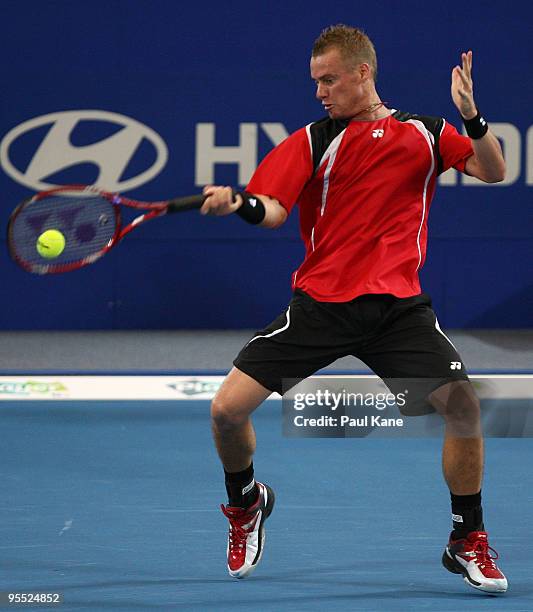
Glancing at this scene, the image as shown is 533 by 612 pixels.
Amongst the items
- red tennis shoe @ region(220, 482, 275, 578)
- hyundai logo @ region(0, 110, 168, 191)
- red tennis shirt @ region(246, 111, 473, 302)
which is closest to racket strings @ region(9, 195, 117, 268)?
red tennis shirt @ region(246, 111, 473, 302)

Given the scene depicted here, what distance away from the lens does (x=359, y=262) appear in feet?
12.6

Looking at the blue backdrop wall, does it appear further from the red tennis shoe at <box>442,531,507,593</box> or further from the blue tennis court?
the red tennis shoe at <box>442,531,507,593</box>

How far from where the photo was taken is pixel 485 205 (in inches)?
337

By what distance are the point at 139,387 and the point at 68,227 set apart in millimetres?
2783

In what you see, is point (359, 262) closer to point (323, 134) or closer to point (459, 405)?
point (323, 134)

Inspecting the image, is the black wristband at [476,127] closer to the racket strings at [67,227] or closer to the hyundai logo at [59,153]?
the racket strings at [67,227]

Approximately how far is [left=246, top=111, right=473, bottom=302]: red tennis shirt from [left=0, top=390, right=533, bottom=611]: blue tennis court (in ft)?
2.91

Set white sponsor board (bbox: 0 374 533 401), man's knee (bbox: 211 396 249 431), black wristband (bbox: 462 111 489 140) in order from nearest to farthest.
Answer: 1. black wristband (bbox: 462 111 489 140)
2. man's knee (bbox: 211 396 249 431)
3. white sponsor board (bbox: 0 374 533 401)

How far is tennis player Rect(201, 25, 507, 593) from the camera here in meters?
3.77

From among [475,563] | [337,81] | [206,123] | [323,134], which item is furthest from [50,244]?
[206,123]

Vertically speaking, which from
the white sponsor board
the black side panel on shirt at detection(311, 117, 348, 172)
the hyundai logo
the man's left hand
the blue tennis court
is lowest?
the white sponsor board

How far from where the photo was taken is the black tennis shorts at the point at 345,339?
3803mm

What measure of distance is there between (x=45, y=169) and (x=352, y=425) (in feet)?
10.5

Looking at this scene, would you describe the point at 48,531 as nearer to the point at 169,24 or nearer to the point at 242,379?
the point at 242,379
